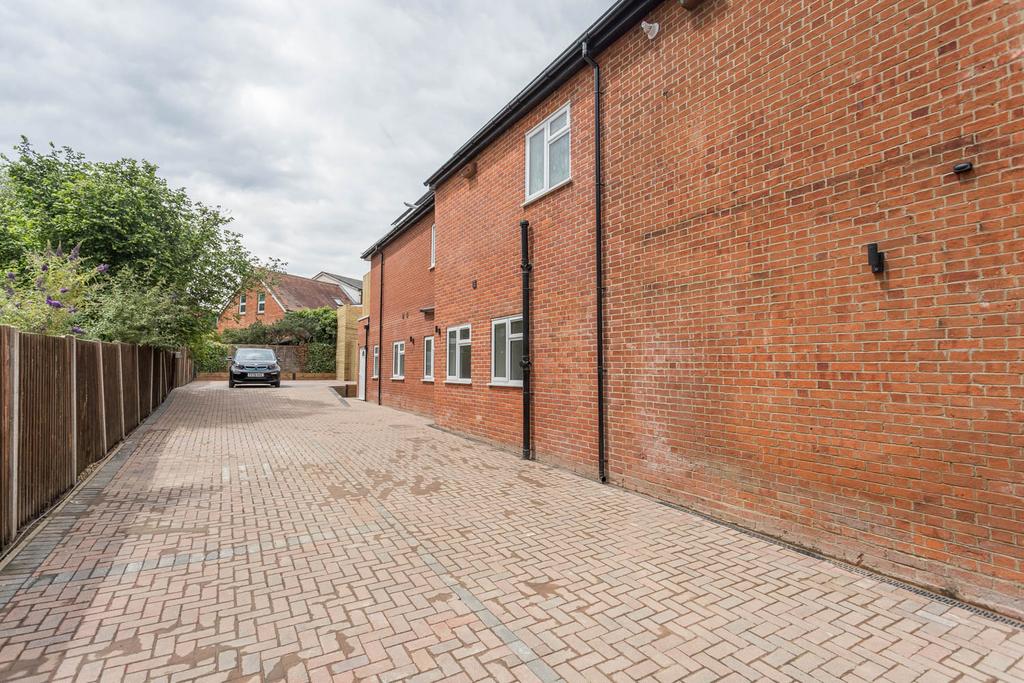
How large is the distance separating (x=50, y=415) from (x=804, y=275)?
7.03 meters

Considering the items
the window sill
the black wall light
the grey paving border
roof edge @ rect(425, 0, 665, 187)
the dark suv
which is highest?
roof edge @ rect(425, 0, 665, 187)

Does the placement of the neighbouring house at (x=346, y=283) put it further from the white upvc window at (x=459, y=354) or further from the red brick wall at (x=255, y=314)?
the white upvc window at (x=459, y=354)

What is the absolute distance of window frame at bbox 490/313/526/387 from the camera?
25.7 ft

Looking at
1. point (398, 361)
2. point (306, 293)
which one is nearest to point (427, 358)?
point (398, 361)

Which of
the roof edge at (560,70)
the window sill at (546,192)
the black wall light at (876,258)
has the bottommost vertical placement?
the black wall light at (876,258)

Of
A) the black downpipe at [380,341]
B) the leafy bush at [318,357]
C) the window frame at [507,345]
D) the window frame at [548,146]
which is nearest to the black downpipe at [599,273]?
the window frame at [548,146]

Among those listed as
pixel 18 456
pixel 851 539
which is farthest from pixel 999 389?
pixel 18 456

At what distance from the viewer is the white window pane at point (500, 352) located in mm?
8188

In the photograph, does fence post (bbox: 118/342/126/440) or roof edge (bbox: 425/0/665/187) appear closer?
roof edge (bbox: 425/0/665/187)

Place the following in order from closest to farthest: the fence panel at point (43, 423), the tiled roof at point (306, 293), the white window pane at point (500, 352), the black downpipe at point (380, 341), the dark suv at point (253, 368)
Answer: the fence panel at point (43, 423), the white window pane at point (500, 352), the black downpipe at point (380, 341), the dark suv at point (253, 368), the tiled roof at point (306, 293)

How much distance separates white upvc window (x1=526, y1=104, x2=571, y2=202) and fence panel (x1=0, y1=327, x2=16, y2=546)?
6072 millimetres

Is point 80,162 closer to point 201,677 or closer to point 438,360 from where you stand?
point 438,360

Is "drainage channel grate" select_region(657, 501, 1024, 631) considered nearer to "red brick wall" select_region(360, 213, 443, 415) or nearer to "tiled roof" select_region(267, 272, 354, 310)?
"red brick wall" select_region(360, 213, 443, 415)

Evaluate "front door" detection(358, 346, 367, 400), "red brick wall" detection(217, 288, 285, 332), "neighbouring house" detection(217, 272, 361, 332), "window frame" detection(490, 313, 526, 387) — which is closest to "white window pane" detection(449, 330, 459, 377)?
"window frame" detection(490, 313, 526, 387)
